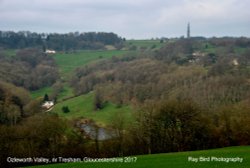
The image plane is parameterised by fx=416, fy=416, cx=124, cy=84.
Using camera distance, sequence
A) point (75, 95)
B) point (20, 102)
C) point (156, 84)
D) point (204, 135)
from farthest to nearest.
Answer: point (75, 95) → point (156, 84) → point (20, 102) → point (204, 135)

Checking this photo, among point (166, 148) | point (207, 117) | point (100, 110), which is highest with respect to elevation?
point (207, 117)

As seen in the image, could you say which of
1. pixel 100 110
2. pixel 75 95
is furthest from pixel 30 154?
pixel 75 95

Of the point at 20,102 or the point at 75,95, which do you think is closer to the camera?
the point at 20,102

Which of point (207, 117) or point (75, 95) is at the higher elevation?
point (207, 117)

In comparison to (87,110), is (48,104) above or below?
above

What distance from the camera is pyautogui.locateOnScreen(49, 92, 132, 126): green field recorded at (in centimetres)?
13275

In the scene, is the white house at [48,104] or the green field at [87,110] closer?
the green field at [87,110]

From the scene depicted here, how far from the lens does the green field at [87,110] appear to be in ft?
436

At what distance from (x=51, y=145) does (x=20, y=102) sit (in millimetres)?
63356

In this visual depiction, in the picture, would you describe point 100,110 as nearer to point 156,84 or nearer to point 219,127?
point 156,84

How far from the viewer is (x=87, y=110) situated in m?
149

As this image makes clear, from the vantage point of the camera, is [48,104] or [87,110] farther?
[48,104]

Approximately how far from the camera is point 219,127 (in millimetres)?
64312

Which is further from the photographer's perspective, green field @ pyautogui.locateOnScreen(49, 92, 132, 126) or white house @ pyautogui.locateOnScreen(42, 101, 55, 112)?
white house @ pyautogui.locateOnScreen(42, 101, 55, 112)
